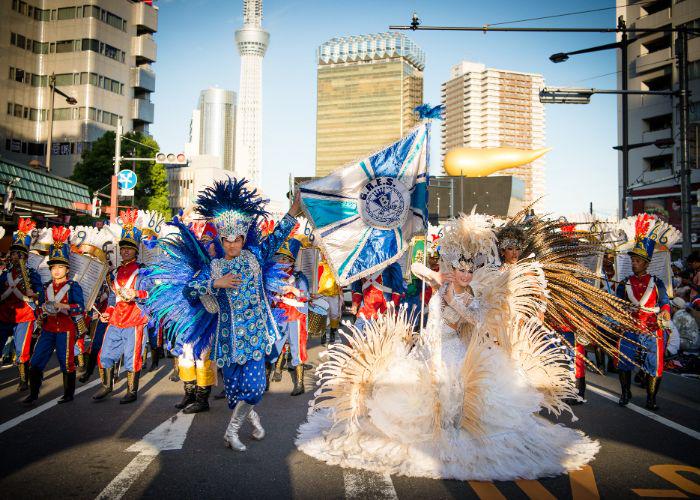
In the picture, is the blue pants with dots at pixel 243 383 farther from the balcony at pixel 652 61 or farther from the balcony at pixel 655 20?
the balcony at pixel 655 20

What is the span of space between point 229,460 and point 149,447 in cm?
88

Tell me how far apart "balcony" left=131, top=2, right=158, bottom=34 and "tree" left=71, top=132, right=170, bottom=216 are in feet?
77.3

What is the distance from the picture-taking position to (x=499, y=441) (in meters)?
4.40

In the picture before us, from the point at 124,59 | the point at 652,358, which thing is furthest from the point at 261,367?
the point at 124,59

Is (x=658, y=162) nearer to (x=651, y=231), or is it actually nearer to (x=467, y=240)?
(x=651, y=231)

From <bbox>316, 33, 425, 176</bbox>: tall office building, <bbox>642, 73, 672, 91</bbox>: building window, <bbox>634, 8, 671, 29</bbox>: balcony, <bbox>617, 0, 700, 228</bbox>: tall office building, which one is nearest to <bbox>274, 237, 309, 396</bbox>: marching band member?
<bbox>617, 0, 700, 228</bbox>: tall office building

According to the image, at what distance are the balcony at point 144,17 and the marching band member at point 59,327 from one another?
58.1m

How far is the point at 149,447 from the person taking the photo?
5047mm

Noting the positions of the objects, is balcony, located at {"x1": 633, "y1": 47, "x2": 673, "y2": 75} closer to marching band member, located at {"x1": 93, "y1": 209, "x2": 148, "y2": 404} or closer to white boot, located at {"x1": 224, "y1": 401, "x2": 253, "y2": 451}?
marching band member, located at {"x1": 93, "y1": 209, "x2": 148, "y2": 404}

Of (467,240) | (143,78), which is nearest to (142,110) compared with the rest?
(143,78)

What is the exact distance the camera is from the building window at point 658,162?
42000 millimetres

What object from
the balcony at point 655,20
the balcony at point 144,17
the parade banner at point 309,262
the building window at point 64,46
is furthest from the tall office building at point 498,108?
the parade banner at point 309,262

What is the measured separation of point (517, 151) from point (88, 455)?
36.8 m

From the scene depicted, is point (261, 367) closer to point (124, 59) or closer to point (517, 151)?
point (517, 151)
